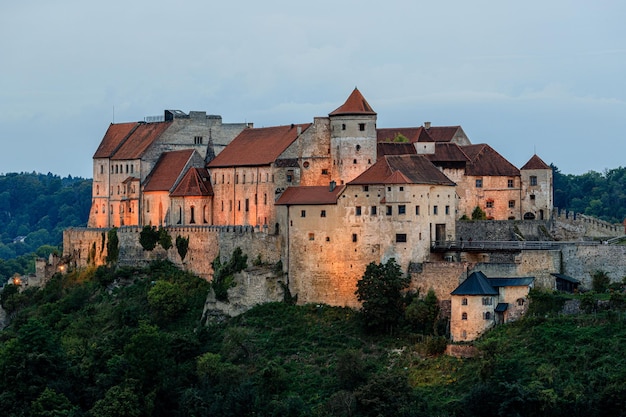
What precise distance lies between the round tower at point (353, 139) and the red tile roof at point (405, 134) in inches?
291

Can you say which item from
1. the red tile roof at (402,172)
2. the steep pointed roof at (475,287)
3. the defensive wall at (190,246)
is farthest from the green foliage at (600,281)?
the defensive wall at (190,246)

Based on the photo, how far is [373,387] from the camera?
249ft

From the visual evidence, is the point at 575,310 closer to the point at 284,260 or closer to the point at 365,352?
the point at 365,352

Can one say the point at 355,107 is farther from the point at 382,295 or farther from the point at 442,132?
the point at 382,295

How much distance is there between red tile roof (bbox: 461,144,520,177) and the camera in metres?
99.0

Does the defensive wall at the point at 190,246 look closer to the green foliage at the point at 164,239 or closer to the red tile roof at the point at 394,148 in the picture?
the green foliage at the point at 164,239

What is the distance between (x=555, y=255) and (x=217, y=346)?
868 inches

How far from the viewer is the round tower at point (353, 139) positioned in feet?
305

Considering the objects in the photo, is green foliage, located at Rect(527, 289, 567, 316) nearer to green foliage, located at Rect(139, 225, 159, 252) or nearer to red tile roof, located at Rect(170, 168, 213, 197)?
red tile roof, located at Rect(170, 168, 213, 197)

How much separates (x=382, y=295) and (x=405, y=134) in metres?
22.4

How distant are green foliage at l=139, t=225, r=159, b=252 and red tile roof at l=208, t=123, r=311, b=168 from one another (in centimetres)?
659

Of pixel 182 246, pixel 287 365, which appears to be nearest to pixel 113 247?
pixel 182 246

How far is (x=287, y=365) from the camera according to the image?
8375 cm

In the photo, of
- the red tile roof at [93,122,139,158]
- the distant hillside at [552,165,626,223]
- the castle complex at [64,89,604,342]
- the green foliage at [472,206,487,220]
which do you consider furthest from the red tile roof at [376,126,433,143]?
the distant hillside at [552,165,626,223]
